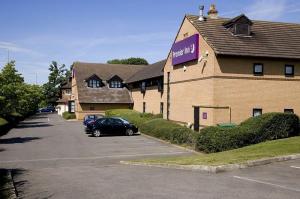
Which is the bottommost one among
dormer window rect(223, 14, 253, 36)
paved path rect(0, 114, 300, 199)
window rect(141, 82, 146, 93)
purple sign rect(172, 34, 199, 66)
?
paved path rect(0, 114, 300, 199)

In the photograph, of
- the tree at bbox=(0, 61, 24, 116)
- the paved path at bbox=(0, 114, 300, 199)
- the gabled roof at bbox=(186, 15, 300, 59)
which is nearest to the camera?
the paved path at bbox=(0, 114, 300, 199)

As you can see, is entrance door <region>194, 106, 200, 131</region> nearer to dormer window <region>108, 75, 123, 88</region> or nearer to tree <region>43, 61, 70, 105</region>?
dormer window <region>108, 75, 123, 88</region>

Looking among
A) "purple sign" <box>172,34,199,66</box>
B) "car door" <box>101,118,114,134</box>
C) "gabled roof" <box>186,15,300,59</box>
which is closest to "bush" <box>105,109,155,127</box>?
"car door" <box>101,118,114,134</box>

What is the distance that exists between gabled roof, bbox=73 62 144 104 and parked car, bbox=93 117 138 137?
25.0m

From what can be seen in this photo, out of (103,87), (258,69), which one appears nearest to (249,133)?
(258,69)

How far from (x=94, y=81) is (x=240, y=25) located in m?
34.8

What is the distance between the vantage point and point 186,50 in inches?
1341

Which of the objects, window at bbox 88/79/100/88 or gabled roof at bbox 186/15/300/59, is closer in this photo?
gabled roof at bbox 186/15/300/59

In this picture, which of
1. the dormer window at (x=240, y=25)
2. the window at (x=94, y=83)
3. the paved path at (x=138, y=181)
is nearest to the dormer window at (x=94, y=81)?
the window at (x=94, y=83)

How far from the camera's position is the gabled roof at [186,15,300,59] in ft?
96.7

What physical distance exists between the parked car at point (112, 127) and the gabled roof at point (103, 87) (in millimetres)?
25044

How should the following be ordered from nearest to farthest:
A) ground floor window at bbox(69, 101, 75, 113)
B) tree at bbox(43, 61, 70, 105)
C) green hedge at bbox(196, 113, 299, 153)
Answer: green hedge at bbox(196, 113, 299, 153)
ground floor window at bbox(69, 101, 75, 113)
tree at bbox(43, 61, 70, 105)

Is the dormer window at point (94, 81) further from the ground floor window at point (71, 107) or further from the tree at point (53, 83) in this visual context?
the tree at point (53, 83)

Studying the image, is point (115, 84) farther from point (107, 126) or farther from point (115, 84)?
point (107, 126)
